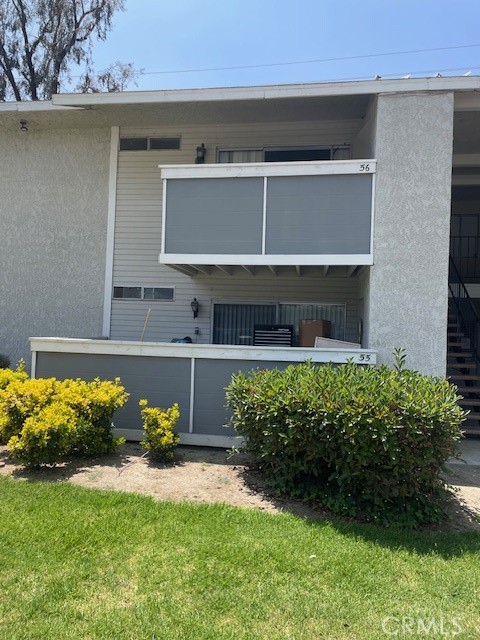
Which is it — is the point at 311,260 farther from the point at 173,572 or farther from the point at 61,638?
the point at 61,638

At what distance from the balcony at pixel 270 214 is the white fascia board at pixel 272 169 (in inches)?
0.5

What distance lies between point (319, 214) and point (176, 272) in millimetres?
3401

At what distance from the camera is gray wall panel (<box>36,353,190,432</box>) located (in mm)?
6469

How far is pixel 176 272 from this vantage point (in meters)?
9.08

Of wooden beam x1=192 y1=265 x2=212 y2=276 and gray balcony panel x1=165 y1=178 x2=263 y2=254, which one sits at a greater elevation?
gray balcony panel x1=165 y1=178 x2=263 y2=254

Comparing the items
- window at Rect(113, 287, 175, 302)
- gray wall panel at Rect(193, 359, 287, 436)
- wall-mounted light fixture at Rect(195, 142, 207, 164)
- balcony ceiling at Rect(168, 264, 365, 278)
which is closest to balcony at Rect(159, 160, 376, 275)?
balcony ceiling at Rect(168, 264, 365, 278)

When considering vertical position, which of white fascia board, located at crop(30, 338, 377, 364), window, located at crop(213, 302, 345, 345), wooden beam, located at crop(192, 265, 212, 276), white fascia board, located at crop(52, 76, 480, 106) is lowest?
white fascia board, located at crop(30, 338, 377, 364)

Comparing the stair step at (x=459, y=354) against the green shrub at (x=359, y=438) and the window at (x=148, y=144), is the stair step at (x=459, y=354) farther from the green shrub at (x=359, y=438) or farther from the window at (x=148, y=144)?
the window at (x=148, y=144)

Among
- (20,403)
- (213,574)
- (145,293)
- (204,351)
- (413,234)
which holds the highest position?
(413,234)

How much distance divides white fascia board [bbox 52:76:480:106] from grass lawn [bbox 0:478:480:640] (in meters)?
5.58

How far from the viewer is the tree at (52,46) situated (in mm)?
17469

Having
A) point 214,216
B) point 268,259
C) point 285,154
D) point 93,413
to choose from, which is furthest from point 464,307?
point 93,413

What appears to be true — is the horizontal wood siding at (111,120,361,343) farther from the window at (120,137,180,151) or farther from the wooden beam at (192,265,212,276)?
the wooden beam at (192,265,212,276)

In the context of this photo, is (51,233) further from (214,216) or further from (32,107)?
(214,216)
